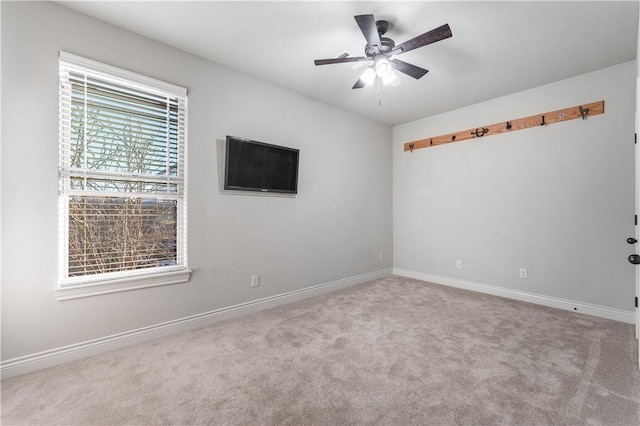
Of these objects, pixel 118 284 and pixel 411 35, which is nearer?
pixel 118 284

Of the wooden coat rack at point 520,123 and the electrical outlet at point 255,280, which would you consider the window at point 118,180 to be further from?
the wooden coat rack at point 520,123

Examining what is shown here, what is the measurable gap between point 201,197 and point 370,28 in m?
2.06

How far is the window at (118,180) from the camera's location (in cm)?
212

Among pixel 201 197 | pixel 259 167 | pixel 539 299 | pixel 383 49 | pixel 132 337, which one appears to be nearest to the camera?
pixel 383 49

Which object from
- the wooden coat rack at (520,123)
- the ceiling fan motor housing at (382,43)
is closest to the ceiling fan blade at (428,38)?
the ceiling fan motor housing at (382,43)

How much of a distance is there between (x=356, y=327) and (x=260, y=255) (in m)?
1.30

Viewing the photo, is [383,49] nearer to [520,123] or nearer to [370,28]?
[370,28]

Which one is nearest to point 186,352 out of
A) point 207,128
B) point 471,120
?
point 207,128

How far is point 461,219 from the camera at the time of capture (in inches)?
160

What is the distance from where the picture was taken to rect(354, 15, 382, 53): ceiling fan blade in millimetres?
1833

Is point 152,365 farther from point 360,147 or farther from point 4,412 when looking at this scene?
point 360,147

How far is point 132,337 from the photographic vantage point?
235 cm

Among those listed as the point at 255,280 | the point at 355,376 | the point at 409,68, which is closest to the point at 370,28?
the point at 409,68

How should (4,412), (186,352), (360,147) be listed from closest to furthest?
(4,412) < (186,352) < (360,147)
